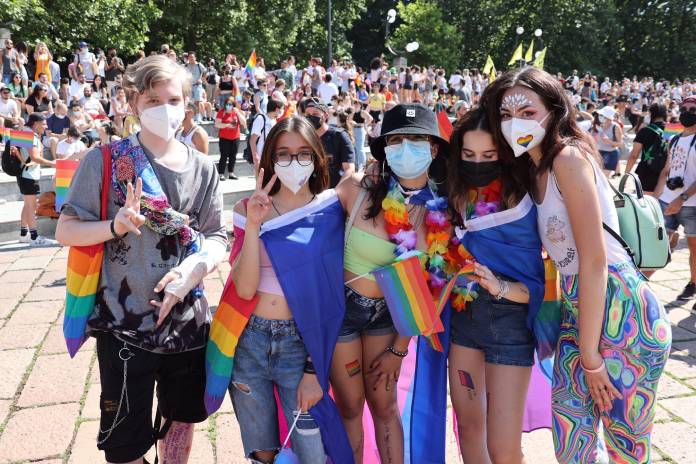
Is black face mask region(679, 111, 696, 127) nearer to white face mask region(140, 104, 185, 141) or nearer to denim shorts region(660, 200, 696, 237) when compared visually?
denim shorts region(660, 200, 696, 237)

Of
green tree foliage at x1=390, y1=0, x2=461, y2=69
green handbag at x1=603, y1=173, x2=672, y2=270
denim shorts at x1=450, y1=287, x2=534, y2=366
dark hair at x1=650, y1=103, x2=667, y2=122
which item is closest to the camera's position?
green handbag at x1=603, y1=173, x2=672, y2=270

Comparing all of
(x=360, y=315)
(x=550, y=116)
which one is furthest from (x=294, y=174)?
(x=550, y=116)

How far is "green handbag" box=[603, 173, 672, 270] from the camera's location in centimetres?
229

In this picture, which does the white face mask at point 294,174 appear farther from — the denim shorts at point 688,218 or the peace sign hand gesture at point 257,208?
the denim shorts at point 688,218

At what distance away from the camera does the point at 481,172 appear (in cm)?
242

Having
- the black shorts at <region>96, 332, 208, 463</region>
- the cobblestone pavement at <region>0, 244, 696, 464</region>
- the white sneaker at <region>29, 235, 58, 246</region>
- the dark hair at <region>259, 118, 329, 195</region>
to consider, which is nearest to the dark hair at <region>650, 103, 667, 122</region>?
the cobblestone pavement at <region>0, 244, 696, 464</region>

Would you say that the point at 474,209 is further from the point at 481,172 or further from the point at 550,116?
the point at 550,116

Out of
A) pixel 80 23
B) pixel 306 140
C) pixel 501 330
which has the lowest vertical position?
pixel 501 330

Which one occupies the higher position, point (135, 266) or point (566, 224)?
point (566, 224)

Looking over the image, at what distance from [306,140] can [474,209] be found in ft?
2.58

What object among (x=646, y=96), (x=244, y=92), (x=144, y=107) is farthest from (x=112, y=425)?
(x=646, y=96)

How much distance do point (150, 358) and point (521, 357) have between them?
1.53 meters

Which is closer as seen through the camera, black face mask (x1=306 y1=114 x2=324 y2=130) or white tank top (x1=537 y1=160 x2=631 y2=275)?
white tank top (x1=537 y1=160 x2=631 y2=275)

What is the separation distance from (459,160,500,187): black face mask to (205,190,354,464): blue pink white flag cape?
0.61m
